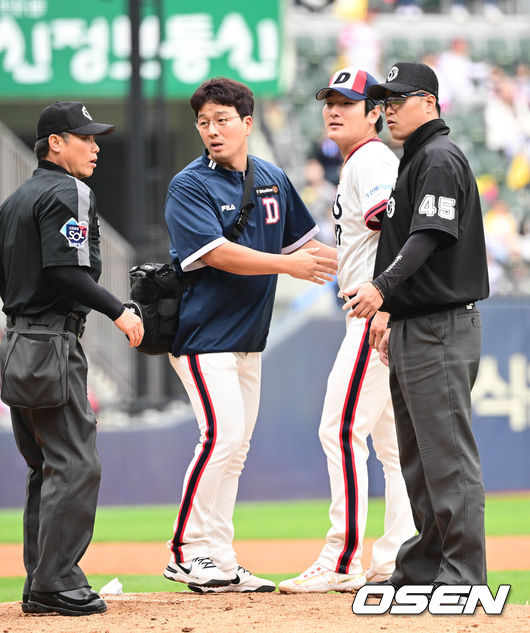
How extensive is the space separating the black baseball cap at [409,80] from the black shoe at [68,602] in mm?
2369

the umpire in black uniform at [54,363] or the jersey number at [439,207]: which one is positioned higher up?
the jersey number at [439,207]

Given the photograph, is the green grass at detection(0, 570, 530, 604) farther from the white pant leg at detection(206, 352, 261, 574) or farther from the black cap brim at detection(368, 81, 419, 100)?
the black cap brim at detection(368, 81, 419, 100)

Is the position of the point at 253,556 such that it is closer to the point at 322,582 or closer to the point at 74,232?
the point at 322,582

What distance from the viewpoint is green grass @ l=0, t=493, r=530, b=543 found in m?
8.06

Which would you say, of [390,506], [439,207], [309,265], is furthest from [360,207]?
[390,506]

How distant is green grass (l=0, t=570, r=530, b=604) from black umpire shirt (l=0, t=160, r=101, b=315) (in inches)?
68.7

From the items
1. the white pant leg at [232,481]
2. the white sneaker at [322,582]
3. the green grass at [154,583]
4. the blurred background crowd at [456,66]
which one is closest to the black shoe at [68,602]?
the white pant leg at [232,481]

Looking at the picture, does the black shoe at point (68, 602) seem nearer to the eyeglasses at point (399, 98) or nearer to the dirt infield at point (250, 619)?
the dirt infield at point (250, 619)

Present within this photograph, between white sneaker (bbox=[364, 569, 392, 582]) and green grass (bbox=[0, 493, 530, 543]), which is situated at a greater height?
white sneaker (bbox=[364, 569, 392, 582])

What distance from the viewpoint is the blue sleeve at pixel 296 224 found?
541cm

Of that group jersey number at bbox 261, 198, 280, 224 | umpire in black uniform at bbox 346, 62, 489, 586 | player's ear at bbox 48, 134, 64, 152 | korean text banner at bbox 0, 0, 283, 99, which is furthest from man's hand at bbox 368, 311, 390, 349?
korean text banner at bbox 0, 0, 283, 99

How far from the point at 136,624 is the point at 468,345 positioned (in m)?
1.66

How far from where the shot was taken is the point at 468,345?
13.9ft

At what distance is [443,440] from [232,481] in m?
1.33
